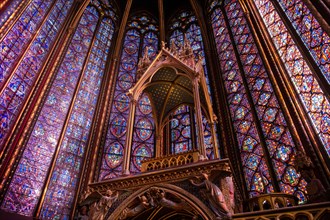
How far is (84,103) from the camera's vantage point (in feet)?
31.9

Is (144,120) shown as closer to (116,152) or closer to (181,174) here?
(116,152)

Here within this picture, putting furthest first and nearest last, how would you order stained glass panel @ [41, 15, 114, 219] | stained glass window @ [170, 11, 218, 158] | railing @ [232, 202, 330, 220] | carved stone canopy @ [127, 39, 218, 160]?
stained glass window @ [170, 11, 218, 158] < stained glass panel @ [41, 15, 114, 219] < carved stone canopy @ [127, 39, 218, 160] < railing @ [232, 202, 330, 220]

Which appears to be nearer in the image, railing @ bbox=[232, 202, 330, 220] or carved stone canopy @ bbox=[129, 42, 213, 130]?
railing @ bbox=[232, 202, 330, 220]

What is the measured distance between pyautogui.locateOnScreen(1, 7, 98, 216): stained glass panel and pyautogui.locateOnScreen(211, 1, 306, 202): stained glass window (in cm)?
490

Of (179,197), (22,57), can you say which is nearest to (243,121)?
(179,197)

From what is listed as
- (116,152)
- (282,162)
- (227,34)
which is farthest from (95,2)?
(282,162)

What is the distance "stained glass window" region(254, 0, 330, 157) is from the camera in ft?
19.9

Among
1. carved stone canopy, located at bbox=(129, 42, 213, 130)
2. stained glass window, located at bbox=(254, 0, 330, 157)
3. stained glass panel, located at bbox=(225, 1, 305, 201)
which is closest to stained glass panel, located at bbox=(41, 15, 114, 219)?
carved stone canopy, located at bbox=(129, 42, 213, 130)

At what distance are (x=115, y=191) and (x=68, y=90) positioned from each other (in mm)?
5600

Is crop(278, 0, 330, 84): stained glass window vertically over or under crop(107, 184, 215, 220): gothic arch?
over

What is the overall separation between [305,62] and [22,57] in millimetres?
7321

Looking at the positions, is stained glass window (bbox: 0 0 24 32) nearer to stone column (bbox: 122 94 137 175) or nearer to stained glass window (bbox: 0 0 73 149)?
stained glass window (bbox: 0 0 73 149)

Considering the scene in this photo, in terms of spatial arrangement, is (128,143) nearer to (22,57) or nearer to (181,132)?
(181,132)

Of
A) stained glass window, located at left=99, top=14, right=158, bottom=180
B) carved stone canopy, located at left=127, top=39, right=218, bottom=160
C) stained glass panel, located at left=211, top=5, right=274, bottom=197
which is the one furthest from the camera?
stained glass window, located at left=99, top=14, right=158, bottom=180
